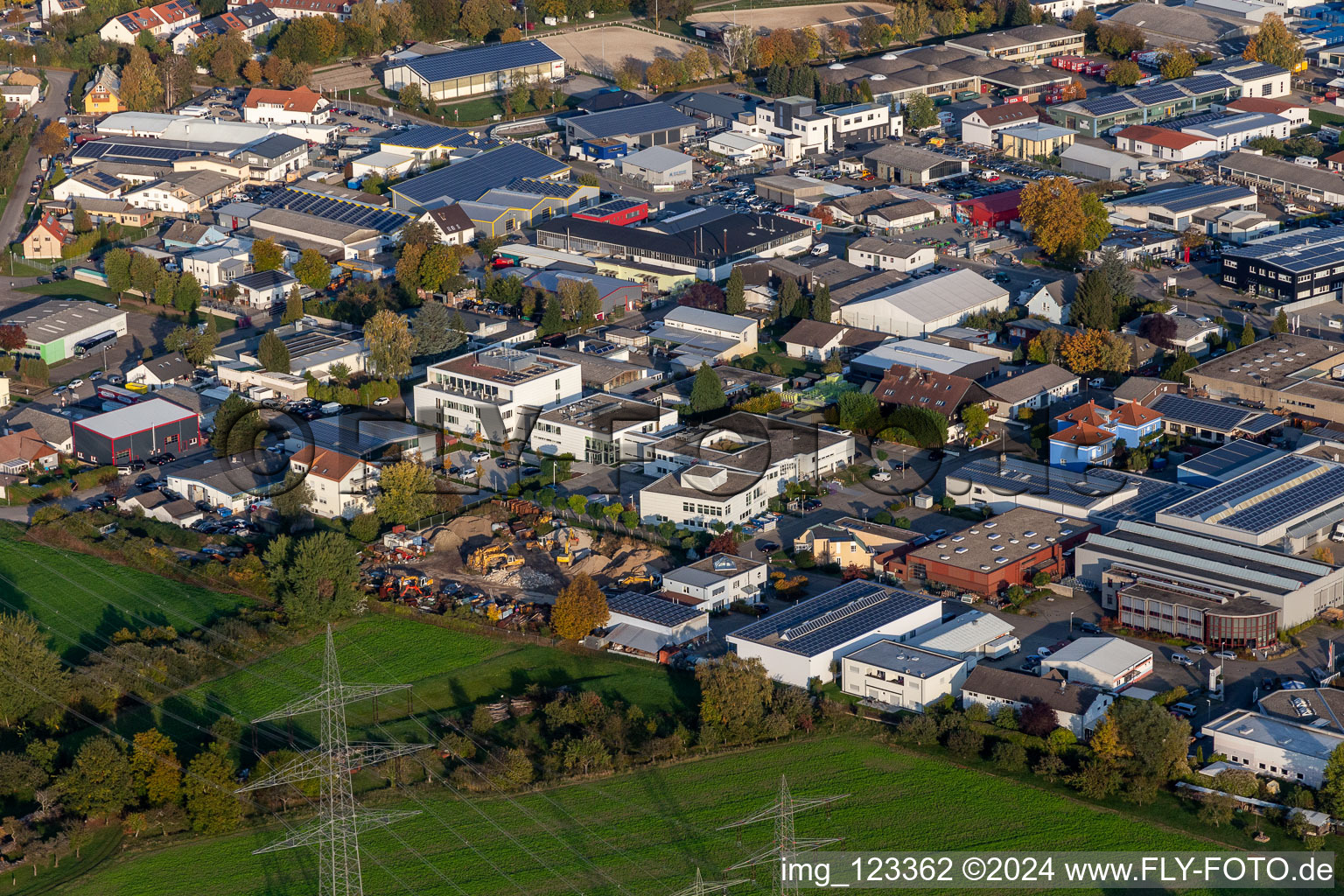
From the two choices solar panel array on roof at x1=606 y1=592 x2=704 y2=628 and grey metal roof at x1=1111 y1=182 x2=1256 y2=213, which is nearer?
solar panel array on roof at x1=606 y1=592 x2=704 y2=628

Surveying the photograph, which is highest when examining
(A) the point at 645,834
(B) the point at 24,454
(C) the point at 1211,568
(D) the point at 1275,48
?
(D) the point at 1275,48

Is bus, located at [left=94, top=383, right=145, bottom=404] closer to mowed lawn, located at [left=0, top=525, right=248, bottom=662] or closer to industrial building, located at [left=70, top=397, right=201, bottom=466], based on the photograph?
industrial building, located at [left=70, top=397, right=201, bottom=466]

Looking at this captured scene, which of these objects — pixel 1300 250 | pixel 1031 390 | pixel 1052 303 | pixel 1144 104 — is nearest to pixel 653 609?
pixel 1031 390

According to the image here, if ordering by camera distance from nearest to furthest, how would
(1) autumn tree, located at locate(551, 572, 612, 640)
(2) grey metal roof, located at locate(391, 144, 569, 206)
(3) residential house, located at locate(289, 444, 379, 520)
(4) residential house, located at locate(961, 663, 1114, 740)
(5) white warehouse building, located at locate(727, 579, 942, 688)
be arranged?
1. (4) residential house, located at locate(961, 663, 1114, 740)
2. (5) white warehouse building, located at locate(727, 579, 942, 688)
3. (1) autumn tree, located at locate(551, 572, 612, 640)
4. (3) residential house, located at locate(289, 444, 379, 520)
5. (2) grey metal roof, located at locate(391, 144, 569, 206)

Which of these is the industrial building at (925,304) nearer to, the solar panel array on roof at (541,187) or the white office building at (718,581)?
the solar panel array on roof at (541,187)

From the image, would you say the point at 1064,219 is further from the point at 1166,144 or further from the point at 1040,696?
the point at 1040,696

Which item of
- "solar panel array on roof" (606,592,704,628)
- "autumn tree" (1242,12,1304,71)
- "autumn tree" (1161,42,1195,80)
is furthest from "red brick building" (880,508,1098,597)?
"autumn tree" (1242,12,1304,71)
